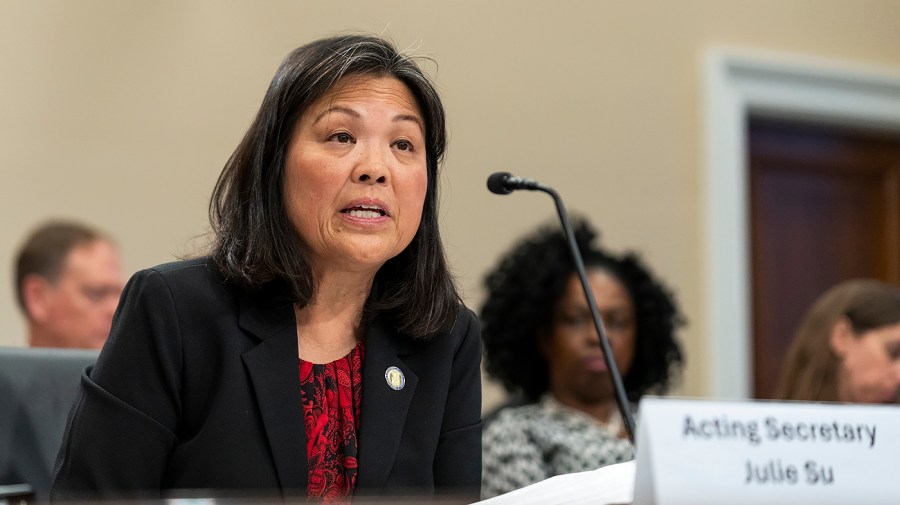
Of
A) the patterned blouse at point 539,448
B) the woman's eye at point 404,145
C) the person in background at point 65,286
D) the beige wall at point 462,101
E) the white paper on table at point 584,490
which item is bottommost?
the patterned blouse at point 539,448

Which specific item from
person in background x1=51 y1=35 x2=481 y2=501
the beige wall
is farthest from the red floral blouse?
the beige wall

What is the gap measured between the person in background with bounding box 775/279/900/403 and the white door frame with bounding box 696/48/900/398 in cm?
114

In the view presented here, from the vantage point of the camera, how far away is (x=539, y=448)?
9.77ft

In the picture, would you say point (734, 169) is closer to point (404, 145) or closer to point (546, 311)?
point (546, 311)

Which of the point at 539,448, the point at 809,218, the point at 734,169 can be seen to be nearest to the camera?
the point at 539,448

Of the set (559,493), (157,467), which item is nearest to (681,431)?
(559,493)

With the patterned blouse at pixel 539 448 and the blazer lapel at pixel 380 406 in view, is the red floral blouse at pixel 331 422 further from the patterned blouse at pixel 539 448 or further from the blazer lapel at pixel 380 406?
the patterned blouse at pixel 539 448

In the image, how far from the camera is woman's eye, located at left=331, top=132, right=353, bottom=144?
1648mm

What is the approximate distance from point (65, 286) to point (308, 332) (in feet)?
6.22

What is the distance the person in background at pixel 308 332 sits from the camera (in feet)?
5.00

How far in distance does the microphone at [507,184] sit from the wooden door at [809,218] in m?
3.14

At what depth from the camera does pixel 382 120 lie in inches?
65.4

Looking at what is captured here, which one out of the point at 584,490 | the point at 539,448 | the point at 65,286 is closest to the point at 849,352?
the point at 539,448

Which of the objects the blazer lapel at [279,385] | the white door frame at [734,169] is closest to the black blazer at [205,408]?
the blazer lapel at [279,385]
